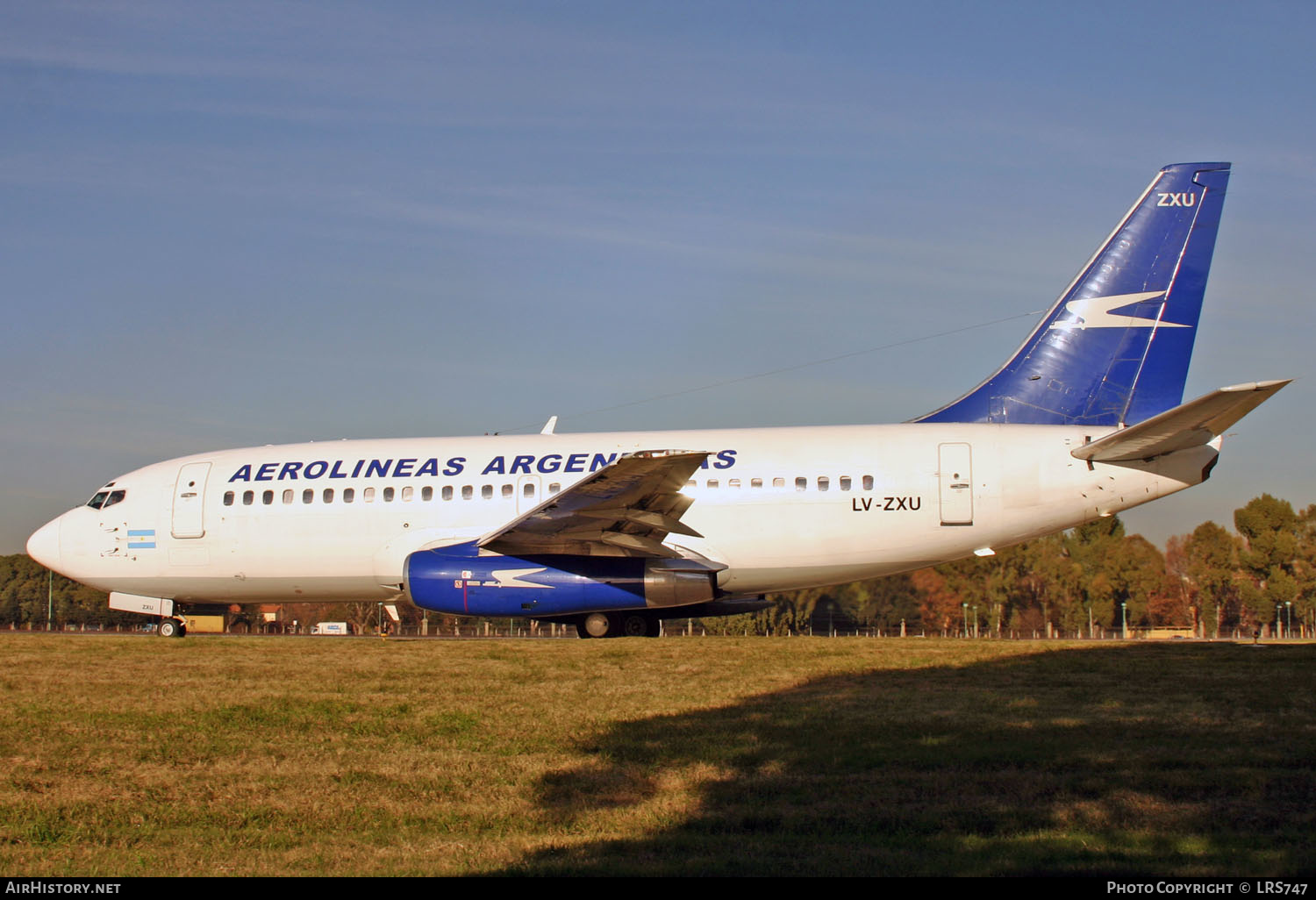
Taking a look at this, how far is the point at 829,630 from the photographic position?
4981 cm

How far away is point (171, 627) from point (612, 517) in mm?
9516

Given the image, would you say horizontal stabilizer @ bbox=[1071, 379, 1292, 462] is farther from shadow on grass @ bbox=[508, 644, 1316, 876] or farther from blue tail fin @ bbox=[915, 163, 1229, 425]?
shadow on grass @ bbox=[508, 644, 1316, 876]

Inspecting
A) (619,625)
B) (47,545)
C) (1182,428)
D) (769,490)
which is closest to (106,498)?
(47,545)

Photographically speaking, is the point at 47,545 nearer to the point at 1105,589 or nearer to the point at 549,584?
the point at 549,584

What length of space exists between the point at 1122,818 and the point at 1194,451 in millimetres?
11459

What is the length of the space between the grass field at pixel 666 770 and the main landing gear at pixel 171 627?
7.56 meters

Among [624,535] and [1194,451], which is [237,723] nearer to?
[624,535]

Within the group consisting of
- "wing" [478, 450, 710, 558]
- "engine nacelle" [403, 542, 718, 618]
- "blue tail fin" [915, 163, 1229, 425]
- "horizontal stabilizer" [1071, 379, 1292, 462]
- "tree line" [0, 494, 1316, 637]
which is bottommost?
"tree line" [0, 494, 1316, 637]

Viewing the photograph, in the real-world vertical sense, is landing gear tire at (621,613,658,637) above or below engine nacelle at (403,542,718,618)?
below

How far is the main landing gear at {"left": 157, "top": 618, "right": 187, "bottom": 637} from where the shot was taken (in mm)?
21703

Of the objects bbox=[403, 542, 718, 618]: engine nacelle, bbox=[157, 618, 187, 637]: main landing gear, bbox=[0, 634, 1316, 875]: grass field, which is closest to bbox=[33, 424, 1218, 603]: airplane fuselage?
bbox=[157, 618, 187, 637]: main landing gear

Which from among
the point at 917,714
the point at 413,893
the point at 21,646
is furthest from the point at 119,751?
the point at 21,646

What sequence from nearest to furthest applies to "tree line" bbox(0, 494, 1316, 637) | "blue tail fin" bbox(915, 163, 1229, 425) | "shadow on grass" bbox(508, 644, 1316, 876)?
"shadow on grass" bbox(508, 644, 1316, 876)
"blue tail fin" bbox(915, 163, 1229, 425)
"tree line" bbox(0, 494, 1316, 637)

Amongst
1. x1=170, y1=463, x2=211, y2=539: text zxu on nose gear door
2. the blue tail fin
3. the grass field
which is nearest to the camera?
the grass field
